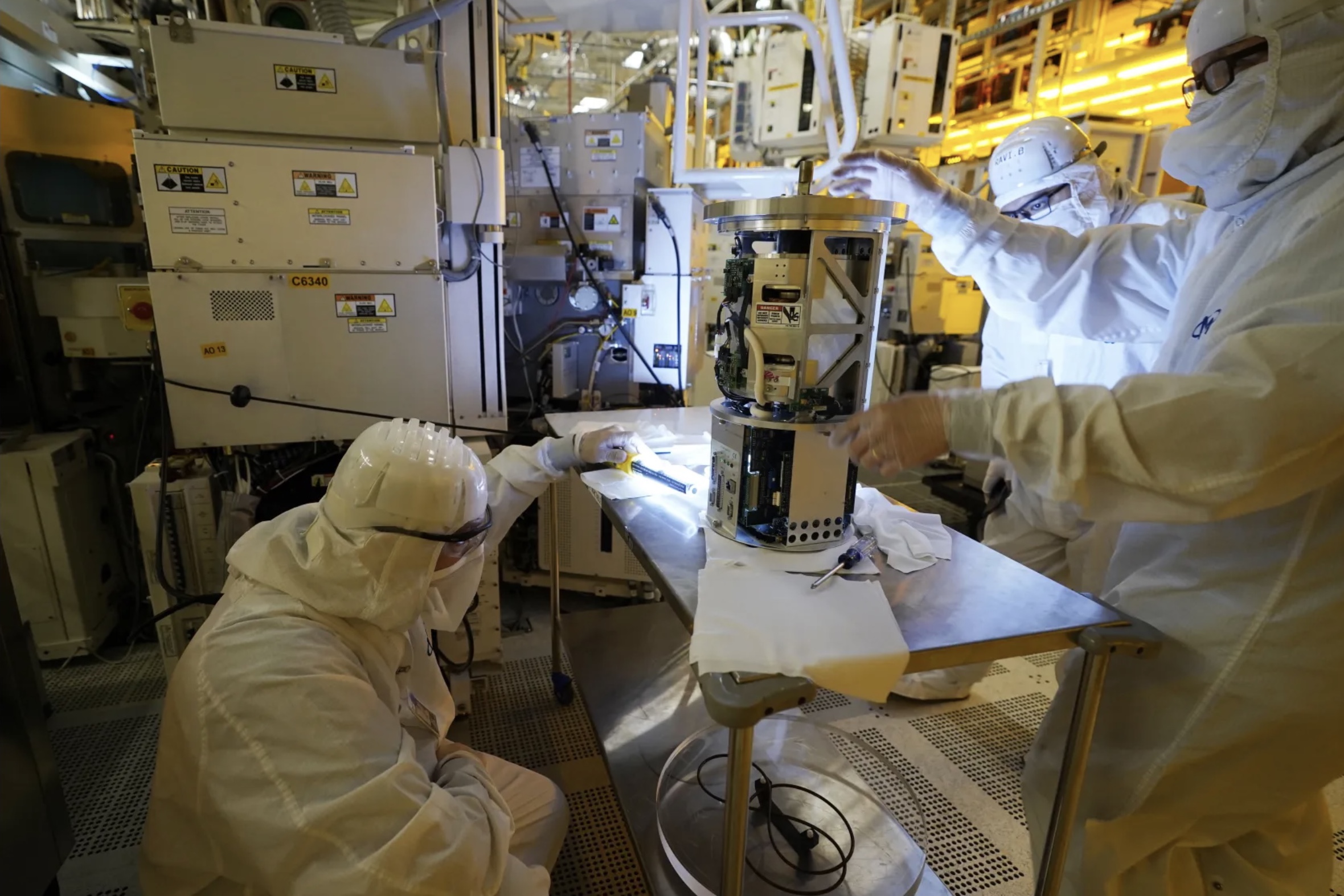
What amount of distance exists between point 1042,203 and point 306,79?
245 cm

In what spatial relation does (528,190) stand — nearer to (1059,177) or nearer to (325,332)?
(325,332)

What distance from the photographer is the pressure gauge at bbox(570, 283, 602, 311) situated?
2877 mm

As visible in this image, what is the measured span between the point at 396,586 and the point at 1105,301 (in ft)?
5.55

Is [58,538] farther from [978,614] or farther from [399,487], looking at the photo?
[978,614]

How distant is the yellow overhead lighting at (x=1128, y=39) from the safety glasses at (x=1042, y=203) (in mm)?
4234

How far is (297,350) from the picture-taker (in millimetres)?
2102

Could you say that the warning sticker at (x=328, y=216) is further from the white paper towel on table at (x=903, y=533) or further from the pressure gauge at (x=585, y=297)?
the white paper towel on table at (x=903, y=533)

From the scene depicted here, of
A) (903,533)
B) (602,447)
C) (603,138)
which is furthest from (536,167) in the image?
(903,533)

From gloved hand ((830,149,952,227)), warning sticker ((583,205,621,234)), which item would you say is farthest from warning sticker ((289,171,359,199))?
gloved hand ((830,149,952,227))

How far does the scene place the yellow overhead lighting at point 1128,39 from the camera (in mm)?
5250

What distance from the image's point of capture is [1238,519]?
3.29 ft

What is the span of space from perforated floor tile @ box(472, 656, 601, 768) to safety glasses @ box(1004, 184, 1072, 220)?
2261 millimetres

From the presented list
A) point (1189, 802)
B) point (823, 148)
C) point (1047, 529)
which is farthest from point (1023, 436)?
point (823, 148)

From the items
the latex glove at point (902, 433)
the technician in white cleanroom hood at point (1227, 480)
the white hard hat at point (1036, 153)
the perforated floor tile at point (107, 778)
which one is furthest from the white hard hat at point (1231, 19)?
the perforated floor tile at point (107, 778)
